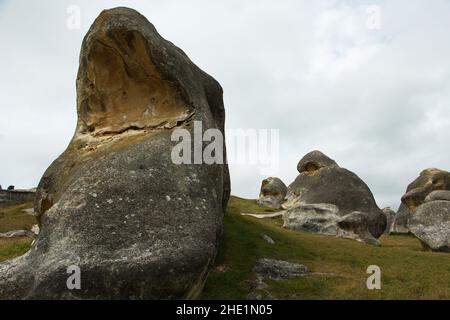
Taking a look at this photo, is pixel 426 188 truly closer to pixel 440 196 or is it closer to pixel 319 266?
pixel 440 196

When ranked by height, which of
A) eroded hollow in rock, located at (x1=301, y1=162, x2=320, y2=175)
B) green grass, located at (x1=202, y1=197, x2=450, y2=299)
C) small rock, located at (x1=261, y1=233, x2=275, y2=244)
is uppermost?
eroded hollow in rock, located at (x1=301, y1=162, x2=320, y2=175)

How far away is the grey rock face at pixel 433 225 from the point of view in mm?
30406

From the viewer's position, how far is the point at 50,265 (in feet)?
40.3

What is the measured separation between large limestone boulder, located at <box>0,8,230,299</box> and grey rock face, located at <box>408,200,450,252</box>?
19757 mm

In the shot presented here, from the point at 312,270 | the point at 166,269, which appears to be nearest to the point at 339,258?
the point at 312,270

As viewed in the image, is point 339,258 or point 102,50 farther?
point 339,258

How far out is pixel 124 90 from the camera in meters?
17.2

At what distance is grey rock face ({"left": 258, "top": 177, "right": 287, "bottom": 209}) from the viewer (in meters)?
61.7

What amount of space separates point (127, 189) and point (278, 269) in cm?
797

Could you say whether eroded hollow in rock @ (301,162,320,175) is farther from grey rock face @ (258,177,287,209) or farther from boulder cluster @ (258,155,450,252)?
grey rock face @ (258,177,287,209)

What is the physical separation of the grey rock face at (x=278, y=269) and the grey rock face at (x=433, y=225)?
14.1 meters

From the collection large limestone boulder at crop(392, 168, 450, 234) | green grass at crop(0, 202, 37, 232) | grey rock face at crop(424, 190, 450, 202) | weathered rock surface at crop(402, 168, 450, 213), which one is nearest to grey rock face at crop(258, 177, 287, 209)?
large limestone boulder at crop(392, 168, 450, 234)
